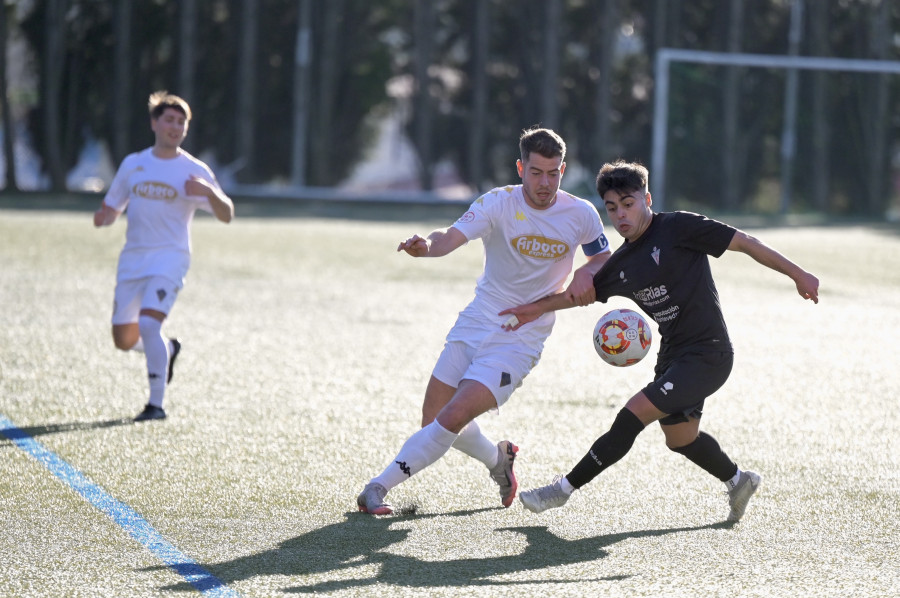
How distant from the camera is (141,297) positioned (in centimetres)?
806

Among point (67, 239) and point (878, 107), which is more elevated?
point (878, 107)

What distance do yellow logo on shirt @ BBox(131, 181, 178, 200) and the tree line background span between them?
67.9ft

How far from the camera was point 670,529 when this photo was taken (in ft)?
17.5

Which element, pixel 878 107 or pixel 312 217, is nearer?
pixel 312 217

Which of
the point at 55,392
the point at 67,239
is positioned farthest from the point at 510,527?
the point at 67,239

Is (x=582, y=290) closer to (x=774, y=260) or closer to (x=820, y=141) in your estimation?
(x=774, y=260)

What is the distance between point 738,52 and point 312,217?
13.6 m

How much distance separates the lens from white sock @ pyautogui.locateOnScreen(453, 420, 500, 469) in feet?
19.0

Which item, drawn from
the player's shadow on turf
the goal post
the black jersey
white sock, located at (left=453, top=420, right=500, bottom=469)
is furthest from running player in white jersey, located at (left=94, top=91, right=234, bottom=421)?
the goal post

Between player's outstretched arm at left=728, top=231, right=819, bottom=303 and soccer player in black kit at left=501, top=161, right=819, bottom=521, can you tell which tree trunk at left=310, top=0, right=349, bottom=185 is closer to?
soccer player in black kit at left=501, top=161, right=819, bottom=521

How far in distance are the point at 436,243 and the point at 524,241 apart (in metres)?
0.46

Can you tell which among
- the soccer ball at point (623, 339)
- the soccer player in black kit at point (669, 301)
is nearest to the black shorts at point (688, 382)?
the soccer player in black kit at point (669, 301)

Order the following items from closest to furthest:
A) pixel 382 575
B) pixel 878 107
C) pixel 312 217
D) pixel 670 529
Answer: pixel 382 575, pixel 670 529, pixel 312 217, pixel 878 107

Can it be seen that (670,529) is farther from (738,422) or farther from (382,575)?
(738,422)
